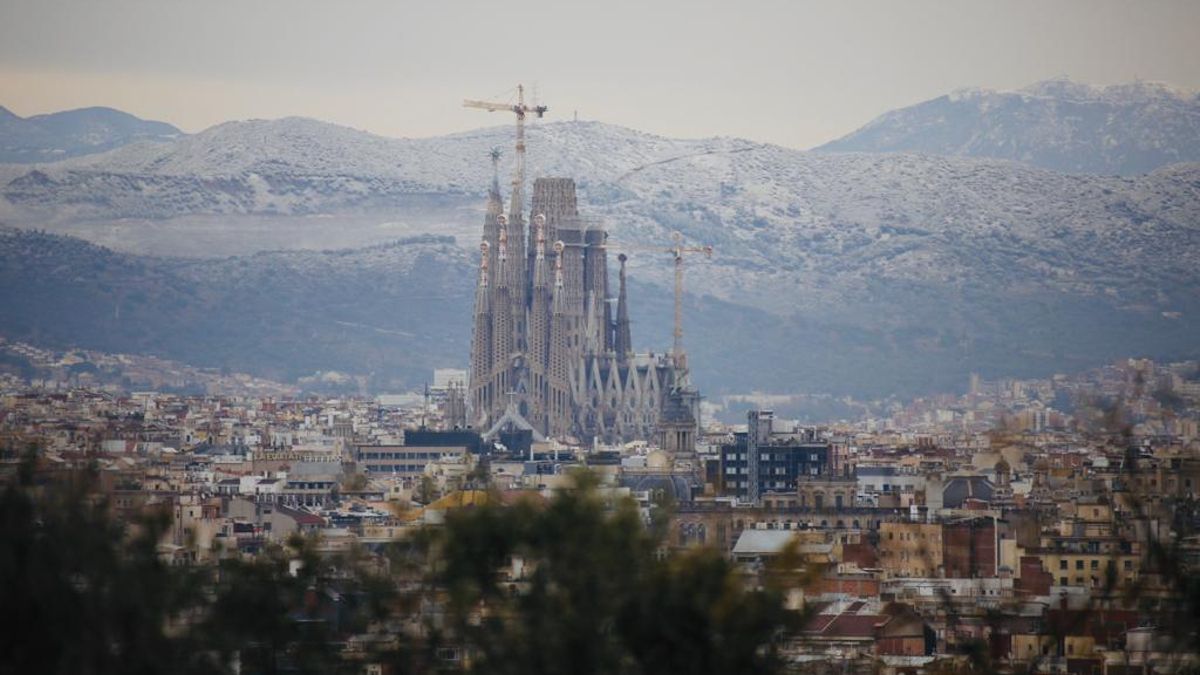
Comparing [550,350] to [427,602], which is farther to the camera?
[550,350]

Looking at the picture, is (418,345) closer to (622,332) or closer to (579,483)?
(622,332)

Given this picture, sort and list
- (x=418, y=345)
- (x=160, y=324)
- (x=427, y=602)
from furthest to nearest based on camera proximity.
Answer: (x=418, y=345) → (x=160, y=324) → (x=427, y=602)

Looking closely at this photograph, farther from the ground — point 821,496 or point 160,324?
point 160,324

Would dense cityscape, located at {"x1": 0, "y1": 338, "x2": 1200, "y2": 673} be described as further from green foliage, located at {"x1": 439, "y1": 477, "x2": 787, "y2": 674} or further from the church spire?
the church spire

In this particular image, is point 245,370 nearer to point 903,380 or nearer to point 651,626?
point 903,380

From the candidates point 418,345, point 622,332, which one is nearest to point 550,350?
point 622,332

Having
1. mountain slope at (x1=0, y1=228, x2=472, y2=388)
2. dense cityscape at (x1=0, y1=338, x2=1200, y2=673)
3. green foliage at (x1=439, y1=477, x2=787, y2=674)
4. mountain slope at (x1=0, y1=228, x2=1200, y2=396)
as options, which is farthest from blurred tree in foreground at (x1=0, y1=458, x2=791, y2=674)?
mountain slope at (x1=0, y1=228, x2=472, y2=388)

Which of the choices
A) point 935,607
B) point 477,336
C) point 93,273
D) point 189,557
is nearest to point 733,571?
point 189,557

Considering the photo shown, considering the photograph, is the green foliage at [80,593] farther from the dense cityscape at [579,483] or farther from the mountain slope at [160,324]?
the mountain slope at [160,324]

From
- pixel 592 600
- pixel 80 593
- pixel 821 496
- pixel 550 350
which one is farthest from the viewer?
pixel 550 350
